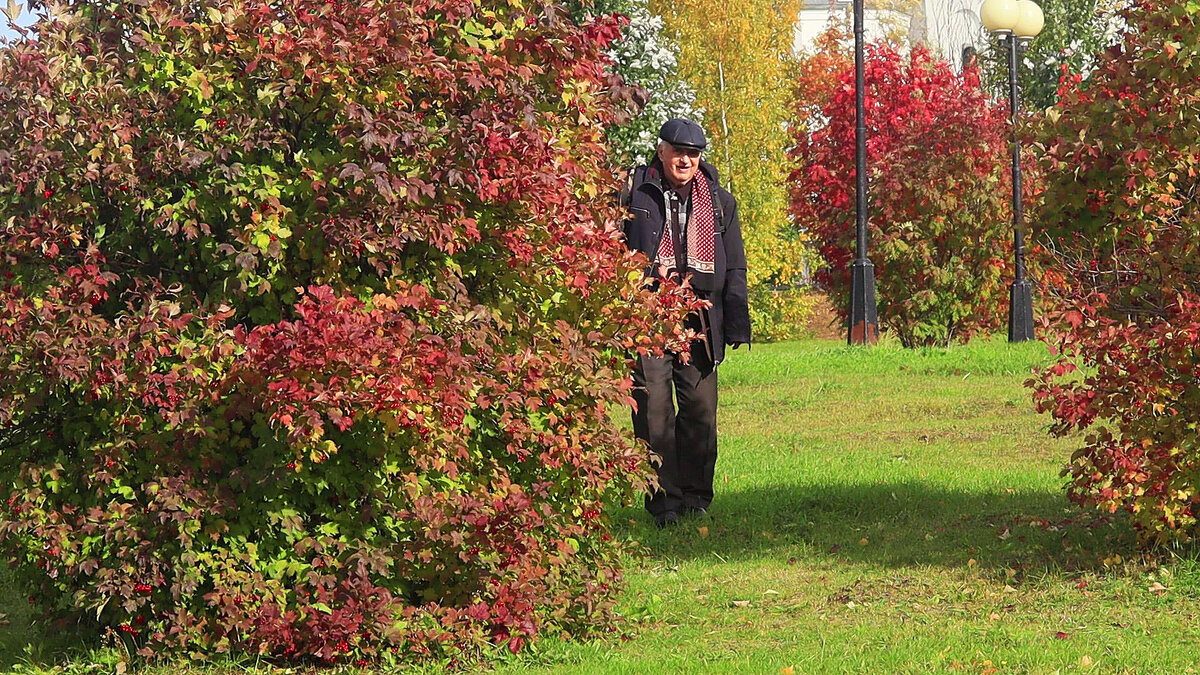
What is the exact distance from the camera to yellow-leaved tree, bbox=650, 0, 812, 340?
31609mm

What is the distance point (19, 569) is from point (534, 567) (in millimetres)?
1660

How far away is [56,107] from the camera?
15.9ft

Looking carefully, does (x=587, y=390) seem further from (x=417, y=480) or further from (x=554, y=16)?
(x=554, y=16)

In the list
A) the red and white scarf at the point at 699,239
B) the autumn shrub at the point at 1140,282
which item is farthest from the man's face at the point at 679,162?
the autumn shrub at the point at 1140,282

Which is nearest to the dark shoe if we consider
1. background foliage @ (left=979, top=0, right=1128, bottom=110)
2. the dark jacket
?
the dark jacket

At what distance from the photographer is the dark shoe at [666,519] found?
777 cm

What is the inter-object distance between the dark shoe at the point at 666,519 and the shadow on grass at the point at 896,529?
1.9 inches

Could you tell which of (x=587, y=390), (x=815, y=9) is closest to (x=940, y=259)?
(x=587, y=390)

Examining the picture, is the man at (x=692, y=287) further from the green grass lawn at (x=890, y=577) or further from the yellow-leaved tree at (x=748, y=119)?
the yellow-leaved tree at (x=748, y=119)

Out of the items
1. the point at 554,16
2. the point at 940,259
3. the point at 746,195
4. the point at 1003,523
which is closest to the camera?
the point at 554,16

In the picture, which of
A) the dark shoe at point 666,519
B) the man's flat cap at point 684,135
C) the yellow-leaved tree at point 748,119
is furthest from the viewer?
the yellow-leaved tree at point 748,119

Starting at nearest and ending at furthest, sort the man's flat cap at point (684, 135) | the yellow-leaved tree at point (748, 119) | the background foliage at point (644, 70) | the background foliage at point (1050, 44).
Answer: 1. the man's flat cap at point (684, 135)
2. the background foliage at point (644, 70)
3. the yellow-leaved tree at point (748, 119)
4. the background foliage at point (1050, 44)

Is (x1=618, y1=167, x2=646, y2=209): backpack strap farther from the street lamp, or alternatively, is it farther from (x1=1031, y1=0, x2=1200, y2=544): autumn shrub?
the street lamp

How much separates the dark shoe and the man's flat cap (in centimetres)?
178
